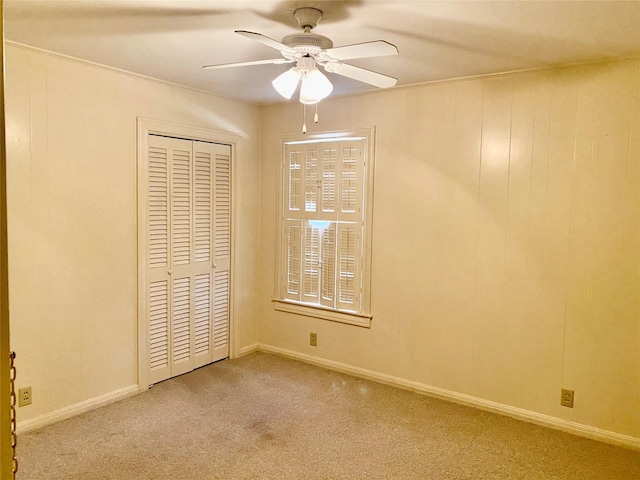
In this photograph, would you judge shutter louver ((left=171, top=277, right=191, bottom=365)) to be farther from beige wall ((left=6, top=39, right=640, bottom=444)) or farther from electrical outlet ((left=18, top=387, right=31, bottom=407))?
electrical outlet ((left=18, top=387, right=31, bottom=407))

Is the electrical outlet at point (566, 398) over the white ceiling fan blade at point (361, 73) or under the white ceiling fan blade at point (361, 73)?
under

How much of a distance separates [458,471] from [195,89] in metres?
3.37

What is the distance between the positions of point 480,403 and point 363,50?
8.73 ft

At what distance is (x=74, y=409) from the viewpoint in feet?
10.5

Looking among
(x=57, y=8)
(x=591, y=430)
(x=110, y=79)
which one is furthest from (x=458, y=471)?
(x=110, y=79)

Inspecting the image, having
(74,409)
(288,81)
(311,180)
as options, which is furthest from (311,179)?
(74,409)

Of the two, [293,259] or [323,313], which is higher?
[293,259]

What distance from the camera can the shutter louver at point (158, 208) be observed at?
11.9 ft

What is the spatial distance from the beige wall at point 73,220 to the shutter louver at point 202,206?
379 mm

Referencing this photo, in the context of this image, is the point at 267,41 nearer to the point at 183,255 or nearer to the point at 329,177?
the point at 329,177

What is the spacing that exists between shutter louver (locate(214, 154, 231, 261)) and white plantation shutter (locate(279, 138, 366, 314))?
52 centimetres

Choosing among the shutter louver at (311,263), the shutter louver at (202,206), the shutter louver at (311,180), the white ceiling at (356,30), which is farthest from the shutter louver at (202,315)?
the white ceiling at (356,30)

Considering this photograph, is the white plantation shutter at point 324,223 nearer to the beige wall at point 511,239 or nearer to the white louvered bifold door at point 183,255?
the beige wall at point 511,239

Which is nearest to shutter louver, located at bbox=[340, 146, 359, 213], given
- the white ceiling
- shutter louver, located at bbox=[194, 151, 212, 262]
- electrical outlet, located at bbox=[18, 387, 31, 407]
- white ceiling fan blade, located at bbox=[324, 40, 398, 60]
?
the white ceiling
